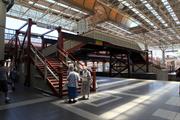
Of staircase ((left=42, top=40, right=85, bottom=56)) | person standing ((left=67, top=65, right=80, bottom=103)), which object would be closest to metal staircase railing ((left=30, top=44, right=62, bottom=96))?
person standing ((left=67, top=65, right=80, bottom=103))

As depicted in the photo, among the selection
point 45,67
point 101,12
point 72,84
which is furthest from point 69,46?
point 101,12

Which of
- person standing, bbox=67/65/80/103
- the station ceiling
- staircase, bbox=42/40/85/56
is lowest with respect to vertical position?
person standing, bbox=67/65/80/103

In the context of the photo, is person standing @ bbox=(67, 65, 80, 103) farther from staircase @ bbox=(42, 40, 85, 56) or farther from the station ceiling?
the station ceiling

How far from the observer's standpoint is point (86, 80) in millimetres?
6680

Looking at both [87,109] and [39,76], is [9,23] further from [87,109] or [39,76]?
[87,109]

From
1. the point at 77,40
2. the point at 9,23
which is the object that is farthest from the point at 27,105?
the point at 9,23

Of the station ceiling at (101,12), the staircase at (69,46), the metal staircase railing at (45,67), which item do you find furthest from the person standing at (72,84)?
the station ceiling at (101,12)

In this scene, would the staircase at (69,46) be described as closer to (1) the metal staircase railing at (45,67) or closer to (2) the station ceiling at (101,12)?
(1) the metal staircase railing at (45,67)

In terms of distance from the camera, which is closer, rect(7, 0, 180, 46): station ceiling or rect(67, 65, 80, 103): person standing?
rect(67, 65, 80, 103): person standing

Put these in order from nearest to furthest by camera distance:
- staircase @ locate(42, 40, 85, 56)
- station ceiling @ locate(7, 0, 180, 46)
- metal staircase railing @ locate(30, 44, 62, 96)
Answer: metal staircase railing @ locate(30, 44, 62, 96) < staircase @ locate(42, 40, 85, 56) < station ceiling @ locate(7, 0, 180, 46)

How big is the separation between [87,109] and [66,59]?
4697mm

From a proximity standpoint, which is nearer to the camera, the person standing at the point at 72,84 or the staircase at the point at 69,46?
the person standing at the point at 72,84

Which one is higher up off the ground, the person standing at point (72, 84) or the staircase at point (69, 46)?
the staircase at point (69, 46)

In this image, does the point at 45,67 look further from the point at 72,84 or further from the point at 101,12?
the point at 101,12
